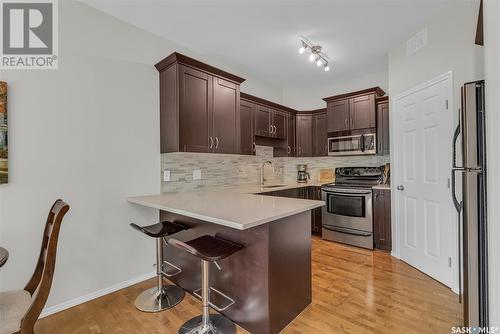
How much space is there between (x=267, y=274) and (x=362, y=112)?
3119 mm

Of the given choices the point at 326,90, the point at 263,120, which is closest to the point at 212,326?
the point at 263,120

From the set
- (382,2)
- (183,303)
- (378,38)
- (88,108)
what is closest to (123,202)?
(88,108)

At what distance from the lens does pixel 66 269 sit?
2.11m

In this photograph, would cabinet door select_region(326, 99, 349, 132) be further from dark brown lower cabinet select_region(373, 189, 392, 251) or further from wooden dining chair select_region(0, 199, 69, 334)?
wooden dining chair select_region(0, 199, 69, 334)

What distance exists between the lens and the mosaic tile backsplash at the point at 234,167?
2.98 meters

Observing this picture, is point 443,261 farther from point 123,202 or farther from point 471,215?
point 123,202

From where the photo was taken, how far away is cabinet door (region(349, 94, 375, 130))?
369 centimetres

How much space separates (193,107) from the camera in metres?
2.66

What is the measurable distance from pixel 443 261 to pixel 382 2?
2593 mm

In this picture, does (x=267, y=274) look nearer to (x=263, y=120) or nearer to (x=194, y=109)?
(x=194, y=109)

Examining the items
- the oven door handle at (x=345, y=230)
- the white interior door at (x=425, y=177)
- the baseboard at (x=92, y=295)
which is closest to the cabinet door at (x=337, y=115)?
the white interior door at (x=425, y=177)

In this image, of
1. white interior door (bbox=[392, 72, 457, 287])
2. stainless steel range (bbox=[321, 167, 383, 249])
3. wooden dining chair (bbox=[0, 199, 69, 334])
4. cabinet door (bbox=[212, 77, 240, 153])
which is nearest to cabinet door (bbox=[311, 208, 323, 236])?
stainless steel range (bbox=[321, 167, 383, 249])

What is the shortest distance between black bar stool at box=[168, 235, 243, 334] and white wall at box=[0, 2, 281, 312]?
1.09m

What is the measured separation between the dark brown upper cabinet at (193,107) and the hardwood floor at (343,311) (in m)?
1.53
